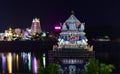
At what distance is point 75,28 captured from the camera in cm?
1142

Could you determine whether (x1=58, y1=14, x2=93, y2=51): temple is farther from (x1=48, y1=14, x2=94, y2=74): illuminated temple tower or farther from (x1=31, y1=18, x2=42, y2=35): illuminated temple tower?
(x1=31, y1=18, x2=42, y2=35): illuminated temple tower

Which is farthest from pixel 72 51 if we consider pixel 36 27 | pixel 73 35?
pixel 36 27

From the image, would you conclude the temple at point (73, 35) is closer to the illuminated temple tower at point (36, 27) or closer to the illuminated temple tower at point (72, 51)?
the illuminated temple tower at point (72, 51)

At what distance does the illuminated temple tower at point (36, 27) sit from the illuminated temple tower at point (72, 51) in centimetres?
373

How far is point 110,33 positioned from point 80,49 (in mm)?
5650

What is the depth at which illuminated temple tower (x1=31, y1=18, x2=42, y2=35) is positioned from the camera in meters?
15.4

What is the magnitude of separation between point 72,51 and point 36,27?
5169 millimetres

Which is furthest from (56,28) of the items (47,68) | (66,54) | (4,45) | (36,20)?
(47,68)

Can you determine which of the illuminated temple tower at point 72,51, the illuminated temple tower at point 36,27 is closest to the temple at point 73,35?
the illuminated temple tower at point 72,51

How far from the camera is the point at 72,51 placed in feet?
37.0

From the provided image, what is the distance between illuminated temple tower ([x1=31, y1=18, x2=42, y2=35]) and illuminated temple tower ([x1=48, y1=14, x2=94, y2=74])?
12.2ft

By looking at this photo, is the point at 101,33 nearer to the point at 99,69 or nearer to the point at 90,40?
the point at 90,40

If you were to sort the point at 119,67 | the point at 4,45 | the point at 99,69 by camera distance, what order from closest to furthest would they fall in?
the point at 99,69 < the point at 119,67 < the point at 4,45

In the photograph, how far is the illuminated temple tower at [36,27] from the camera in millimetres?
15375
